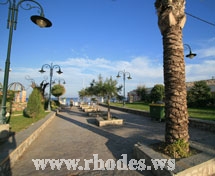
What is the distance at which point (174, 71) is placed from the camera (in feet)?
13.2

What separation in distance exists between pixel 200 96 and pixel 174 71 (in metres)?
20.2

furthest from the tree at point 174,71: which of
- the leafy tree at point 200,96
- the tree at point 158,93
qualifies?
the tree at point 158,93

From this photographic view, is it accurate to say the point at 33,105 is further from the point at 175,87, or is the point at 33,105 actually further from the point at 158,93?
the point at 158,93

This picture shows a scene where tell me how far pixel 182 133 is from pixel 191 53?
8.97 metres

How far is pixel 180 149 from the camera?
3633 millimetres

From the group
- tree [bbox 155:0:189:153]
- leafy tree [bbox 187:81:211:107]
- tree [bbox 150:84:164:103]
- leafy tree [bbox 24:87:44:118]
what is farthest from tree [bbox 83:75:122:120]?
tree [bbox 150:84:164:103]

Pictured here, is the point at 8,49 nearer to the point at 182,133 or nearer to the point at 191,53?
the point at 182,133

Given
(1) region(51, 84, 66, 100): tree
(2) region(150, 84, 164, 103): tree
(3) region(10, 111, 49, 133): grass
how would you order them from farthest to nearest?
(1) region(51, 84, 66, 100): tree < (2) region(150, 84, 164, 103): tree < (3) region(10, 111, 49, 133): grass

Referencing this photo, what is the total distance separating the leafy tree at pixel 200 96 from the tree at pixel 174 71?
771 inches

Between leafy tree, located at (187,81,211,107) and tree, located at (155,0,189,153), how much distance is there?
19577 millimetres

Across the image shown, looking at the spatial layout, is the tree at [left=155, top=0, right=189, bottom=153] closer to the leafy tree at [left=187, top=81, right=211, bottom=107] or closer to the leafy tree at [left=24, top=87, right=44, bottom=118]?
the leafy tree at [left=24, top=87, right=44, bottom=118]

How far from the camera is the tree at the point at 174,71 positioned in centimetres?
392

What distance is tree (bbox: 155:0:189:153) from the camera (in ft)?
12.9

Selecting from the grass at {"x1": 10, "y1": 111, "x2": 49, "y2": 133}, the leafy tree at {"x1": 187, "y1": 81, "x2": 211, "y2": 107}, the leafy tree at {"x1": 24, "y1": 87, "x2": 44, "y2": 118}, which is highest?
the leafy tree at {"x1": 187, "y1": 81, "x2": 211, "y2": 107}
